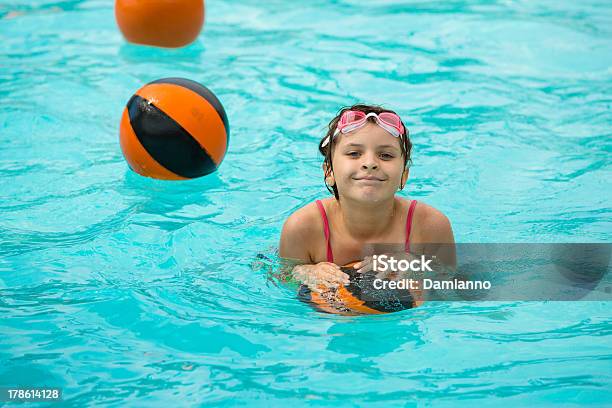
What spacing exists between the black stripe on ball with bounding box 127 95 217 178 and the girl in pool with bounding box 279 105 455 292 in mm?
1534

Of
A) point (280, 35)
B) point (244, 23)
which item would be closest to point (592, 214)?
point (280, 35)

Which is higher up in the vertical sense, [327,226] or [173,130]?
[173,130]

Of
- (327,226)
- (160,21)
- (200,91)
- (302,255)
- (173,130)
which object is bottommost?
(302,255)

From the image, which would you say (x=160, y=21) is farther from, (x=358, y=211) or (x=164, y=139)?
(x=358, y=211)

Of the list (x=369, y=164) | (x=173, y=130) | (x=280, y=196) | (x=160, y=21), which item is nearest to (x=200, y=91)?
(x=173, y=130)

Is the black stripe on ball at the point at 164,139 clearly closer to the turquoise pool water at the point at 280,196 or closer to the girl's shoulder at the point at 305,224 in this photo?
the turquoise pool water at the point at 280,196

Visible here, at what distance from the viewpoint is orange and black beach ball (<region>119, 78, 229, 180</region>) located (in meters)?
6.86

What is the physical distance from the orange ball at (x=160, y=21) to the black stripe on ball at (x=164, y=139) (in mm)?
3220

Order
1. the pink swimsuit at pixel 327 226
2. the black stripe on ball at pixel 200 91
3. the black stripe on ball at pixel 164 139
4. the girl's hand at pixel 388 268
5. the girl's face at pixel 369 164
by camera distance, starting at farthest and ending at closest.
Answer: the black stripe on ball at pixel 200 91 → the black stripe on ball at pixel 164 139 → the pink swimsuit at pixel 327 226 → the girl's hand at pixel 388 268 → the girl's face at pixel 369 164

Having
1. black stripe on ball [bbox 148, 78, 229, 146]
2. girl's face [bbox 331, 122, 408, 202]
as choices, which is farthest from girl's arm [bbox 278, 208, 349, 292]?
black stripe on ball [bbox 148, 78, 229, 146]

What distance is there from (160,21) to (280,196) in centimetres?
365

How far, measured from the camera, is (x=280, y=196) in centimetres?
750

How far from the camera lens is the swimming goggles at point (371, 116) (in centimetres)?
538

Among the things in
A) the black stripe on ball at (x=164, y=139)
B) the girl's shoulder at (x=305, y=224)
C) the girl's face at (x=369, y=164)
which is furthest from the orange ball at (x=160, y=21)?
the girl's face at (x=369, y=164)
